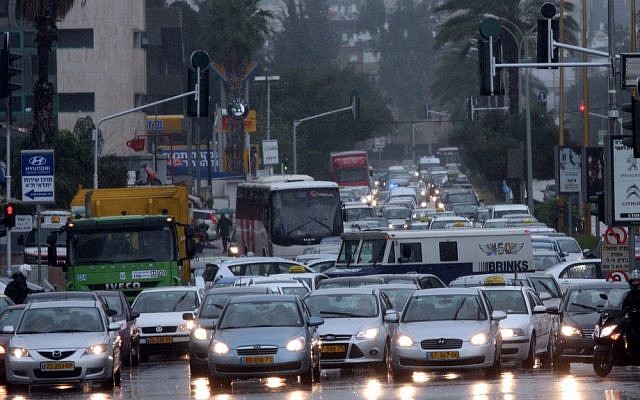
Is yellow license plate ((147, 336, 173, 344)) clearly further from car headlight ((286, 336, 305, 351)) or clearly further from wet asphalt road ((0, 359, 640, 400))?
car headlight ((286, 336, 305, 351))

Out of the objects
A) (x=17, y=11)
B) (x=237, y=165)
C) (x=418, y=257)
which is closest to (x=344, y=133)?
(x=237, y=165)

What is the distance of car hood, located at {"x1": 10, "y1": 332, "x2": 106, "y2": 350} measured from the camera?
2461 centimetres

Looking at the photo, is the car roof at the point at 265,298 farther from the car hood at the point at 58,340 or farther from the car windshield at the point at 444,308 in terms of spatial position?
the car hood at the point at 58,340

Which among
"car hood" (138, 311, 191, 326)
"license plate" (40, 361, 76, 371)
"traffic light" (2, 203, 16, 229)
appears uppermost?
"traffic light" (2, 203, 16, 229)

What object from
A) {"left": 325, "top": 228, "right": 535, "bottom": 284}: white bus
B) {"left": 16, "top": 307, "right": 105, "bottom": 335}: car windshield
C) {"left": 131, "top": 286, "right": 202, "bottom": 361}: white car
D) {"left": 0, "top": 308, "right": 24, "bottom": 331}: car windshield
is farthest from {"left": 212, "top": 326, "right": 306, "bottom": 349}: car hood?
{"left": 325, "top": 228, "right": 535, "bottom": 284}: white bus

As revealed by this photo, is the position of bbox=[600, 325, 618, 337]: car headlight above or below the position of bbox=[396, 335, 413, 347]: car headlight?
above

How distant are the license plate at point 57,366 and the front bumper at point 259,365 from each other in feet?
7.38

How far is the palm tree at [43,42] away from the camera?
51938mm

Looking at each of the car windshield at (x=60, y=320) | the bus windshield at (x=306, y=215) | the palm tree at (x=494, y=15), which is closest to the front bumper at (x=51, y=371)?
the car windshield at (x=60, y=320)

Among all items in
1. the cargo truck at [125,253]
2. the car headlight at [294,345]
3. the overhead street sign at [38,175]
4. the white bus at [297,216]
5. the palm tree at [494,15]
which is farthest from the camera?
the palm tree at [494,15]

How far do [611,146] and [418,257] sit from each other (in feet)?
38.6

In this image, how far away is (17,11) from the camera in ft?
174

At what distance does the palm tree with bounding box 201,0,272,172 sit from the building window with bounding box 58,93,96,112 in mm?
11708

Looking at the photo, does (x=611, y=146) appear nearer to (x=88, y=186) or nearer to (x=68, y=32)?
(x=88, y=186)
